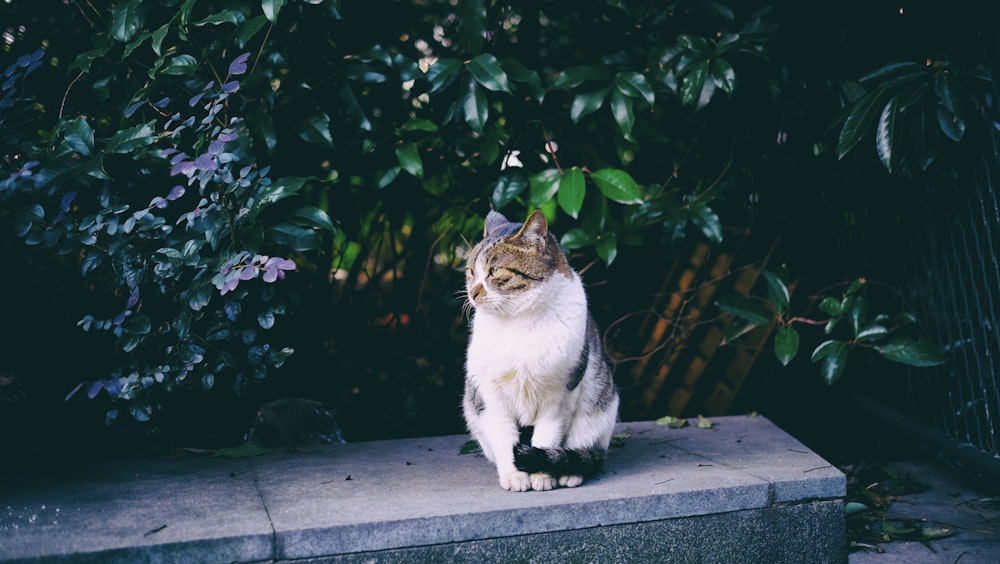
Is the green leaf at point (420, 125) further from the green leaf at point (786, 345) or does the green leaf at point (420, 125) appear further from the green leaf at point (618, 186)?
the green leaf at point (786, 345)

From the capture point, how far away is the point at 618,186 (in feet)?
10.2

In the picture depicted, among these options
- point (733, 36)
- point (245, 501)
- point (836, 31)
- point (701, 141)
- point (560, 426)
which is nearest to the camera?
point (245, 501)

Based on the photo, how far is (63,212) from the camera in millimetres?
2438

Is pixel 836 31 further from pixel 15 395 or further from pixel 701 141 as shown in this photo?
pixel 15 395

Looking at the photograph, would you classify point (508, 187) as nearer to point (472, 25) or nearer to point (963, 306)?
point (472, 25)

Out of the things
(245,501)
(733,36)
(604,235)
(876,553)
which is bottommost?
(876,553)

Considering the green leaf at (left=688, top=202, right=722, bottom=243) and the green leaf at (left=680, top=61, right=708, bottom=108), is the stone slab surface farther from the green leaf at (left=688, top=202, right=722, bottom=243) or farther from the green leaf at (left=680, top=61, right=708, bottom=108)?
the green leaf at (left=680, top=61, right=708, bottom=108)

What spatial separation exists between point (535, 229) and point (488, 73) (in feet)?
2.47

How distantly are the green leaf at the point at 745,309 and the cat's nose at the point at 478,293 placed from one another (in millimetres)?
1304

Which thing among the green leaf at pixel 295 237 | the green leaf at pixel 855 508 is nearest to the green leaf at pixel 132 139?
the green leaf at pixel 295 237

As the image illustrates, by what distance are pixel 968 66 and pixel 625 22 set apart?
1252mm

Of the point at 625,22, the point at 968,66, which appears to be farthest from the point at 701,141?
the point at 968,66

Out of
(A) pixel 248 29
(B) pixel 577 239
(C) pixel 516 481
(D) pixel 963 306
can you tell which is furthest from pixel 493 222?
(D) pixel 963 306

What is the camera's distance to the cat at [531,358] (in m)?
2.44
